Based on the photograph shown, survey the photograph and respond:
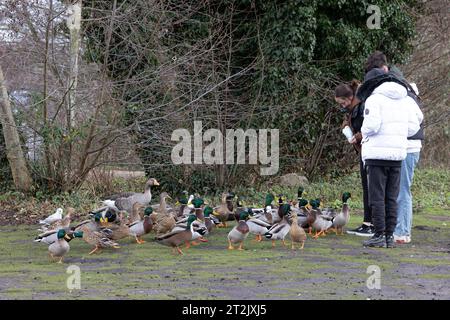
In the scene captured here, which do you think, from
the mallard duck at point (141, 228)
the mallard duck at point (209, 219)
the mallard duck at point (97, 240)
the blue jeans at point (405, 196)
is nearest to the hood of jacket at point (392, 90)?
the blue jeans at point (405, 196)

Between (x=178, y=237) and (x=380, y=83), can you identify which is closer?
(x=380, y=83)

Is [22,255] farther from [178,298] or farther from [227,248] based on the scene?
[178,298]

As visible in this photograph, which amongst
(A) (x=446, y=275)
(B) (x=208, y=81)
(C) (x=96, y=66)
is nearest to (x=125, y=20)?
(C) (x=96, y=66)

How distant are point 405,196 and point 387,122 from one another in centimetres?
133

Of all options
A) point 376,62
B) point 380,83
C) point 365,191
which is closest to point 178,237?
point 365,191

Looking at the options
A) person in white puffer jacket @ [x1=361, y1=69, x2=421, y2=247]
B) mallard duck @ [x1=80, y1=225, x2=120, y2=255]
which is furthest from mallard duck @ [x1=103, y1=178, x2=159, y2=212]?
person in white puffer jacket @ [x1=361, y1=69, x2=421, y2=247]

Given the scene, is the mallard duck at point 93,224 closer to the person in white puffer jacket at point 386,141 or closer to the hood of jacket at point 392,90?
the person in white puffer jacket at point 386,141

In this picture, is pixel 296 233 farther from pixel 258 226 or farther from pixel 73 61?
pixel 73 61

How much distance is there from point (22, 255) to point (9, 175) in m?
6.18

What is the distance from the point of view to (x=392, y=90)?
34.6 ft

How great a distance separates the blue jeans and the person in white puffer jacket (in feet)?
1.49

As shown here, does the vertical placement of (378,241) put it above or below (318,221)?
below

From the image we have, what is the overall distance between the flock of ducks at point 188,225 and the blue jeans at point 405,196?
1043 mm

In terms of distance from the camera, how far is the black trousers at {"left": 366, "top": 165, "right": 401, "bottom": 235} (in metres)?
10.7
